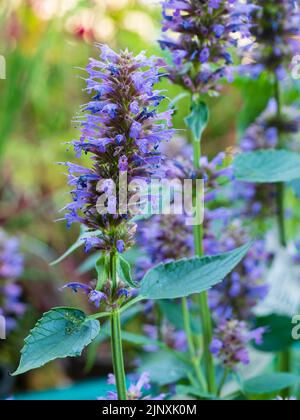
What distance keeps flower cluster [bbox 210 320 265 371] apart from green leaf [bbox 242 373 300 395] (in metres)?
0.02

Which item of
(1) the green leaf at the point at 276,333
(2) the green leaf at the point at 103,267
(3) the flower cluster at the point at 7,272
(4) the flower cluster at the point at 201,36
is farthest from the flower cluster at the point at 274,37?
(3) the flower cluster at the point at 7,272

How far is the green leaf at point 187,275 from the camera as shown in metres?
0.52

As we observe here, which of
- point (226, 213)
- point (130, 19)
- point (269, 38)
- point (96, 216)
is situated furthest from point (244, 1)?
point (130, 19)

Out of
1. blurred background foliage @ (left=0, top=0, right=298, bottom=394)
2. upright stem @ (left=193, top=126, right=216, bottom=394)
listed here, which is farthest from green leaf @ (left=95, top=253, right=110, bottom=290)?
blurred background foliage @ (left=0, top=0, right=298, bottom=394)

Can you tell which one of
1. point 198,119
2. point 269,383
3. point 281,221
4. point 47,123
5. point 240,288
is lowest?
point 269,383

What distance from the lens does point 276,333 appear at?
87 centimetres

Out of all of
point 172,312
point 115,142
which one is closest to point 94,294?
point 115,142

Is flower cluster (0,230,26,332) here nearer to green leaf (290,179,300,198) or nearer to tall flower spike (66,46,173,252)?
green leaf (290,179,300,198)

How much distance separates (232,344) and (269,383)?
6 cm

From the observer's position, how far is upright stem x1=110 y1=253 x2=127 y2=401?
1.69 feet

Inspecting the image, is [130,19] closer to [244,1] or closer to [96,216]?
[244,1]

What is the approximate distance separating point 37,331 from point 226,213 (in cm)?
42

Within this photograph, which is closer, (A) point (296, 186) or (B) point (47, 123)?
(A) point (296, 186)

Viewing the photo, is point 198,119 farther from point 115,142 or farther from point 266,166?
point 115,142
